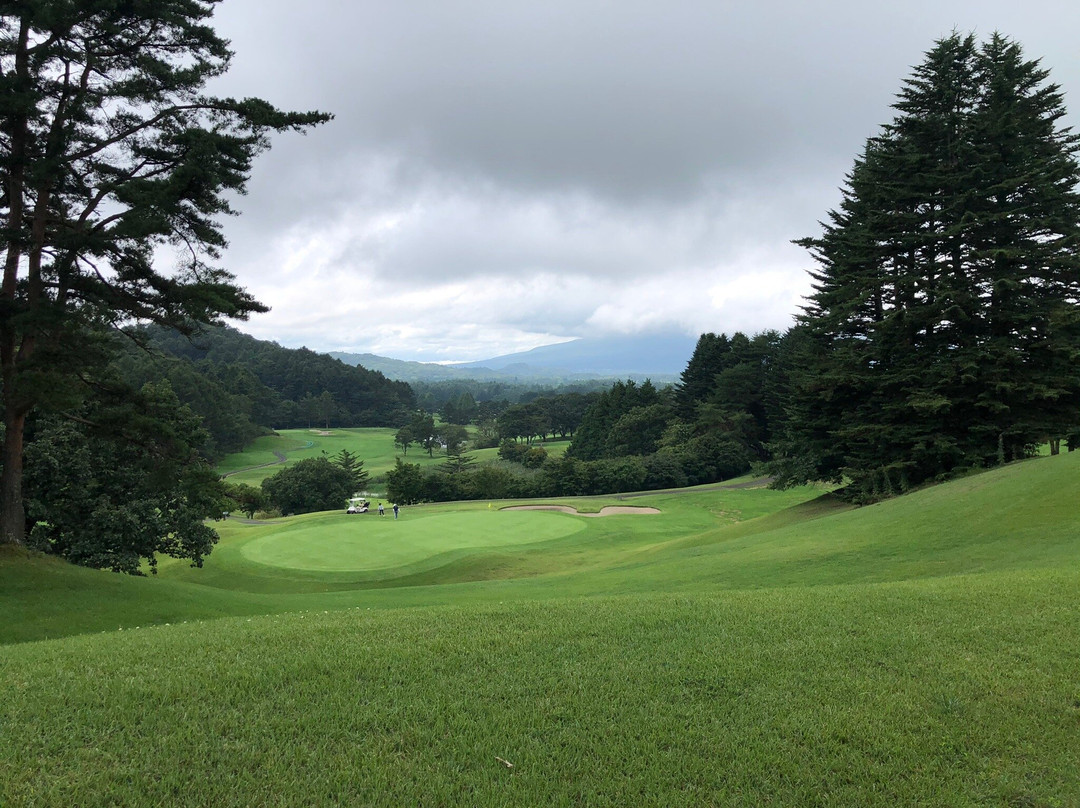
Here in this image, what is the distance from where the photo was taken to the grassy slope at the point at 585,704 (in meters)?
3.81

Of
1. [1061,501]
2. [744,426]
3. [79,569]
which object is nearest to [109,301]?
[79,569]

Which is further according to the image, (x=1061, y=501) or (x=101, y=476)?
(x=101, y=476)

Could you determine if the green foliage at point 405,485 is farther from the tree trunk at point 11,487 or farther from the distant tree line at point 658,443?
the tree trunk at point 11,487

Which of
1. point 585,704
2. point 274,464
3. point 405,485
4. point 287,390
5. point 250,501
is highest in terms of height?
point 287,390

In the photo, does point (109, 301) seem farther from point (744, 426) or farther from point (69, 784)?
point (744, 426)

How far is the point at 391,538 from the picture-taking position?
84.8ft

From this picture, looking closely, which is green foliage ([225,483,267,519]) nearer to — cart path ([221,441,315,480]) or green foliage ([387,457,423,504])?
green foliage ([387,457,423,504])

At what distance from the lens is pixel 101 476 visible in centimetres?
1855

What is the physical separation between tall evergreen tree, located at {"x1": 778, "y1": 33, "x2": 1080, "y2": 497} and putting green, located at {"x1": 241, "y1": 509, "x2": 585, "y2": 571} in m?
14.7

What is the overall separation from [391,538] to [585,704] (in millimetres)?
22473

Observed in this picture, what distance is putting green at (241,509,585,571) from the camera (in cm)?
2233

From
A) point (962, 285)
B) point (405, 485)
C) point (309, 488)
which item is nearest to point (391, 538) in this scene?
point (962, 285)

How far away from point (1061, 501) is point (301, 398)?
134 metres

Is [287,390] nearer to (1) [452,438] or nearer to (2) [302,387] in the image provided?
(2) [302,387]
